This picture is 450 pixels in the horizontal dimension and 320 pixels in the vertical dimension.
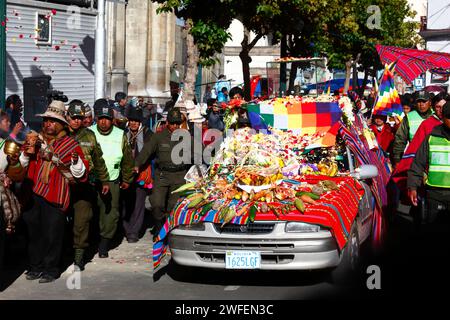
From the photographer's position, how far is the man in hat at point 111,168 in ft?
37.5

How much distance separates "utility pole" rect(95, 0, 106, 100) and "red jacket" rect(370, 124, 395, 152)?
6789 millimetres

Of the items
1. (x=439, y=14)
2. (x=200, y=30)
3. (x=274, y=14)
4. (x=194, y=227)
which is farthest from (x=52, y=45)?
(x=439, y=14)

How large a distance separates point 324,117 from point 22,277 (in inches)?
163

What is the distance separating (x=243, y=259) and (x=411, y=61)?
1416cm

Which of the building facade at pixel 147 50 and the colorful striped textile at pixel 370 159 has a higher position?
the building facade at pixel 147 50

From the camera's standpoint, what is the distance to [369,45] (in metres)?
41.8

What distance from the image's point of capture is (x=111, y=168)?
37.9ft

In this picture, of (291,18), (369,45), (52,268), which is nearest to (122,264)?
(52,268)

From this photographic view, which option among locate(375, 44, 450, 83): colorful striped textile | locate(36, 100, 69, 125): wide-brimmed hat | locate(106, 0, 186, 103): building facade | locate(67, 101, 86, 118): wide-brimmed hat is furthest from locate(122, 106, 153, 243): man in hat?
locate(106, 0, 186, 103): building facade

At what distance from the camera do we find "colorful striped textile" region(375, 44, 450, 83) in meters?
21.2

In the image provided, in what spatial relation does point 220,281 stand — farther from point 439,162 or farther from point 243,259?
point 439,162

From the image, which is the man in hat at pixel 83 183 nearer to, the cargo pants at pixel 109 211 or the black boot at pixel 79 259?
the black boot at pixel 79 259

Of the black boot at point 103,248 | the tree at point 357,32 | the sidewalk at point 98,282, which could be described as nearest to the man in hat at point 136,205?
the sidewalk at point 98,282

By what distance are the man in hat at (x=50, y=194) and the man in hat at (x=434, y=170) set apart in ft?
12.3
